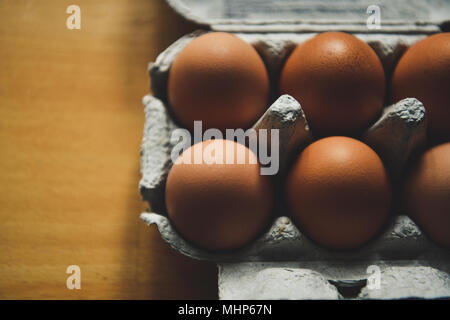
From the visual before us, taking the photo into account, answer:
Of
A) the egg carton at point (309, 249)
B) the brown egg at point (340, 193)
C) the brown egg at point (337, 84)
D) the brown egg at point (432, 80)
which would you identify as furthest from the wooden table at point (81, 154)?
the brown egg at point (432, 80)

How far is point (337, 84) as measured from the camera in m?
0.80

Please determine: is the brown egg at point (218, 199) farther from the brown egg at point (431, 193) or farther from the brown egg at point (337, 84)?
the brown egg at point (431, 193)

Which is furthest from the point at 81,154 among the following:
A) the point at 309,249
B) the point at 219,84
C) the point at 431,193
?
the point at 431,193

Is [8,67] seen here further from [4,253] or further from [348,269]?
[348,269]

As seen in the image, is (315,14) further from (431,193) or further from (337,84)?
(431,193)

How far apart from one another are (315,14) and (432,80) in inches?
13.8

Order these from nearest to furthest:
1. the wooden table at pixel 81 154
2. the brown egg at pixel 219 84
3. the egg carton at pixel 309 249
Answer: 1. the egg carton at pixel 309 249
2. the brown egg at pixel 219 84
3. the wooden table at pixel 81 154

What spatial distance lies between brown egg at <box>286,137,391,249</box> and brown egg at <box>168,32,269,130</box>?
17 centimetres

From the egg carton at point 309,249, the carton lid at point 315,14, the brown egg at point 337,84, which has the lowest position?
the egg carton at point 309,249

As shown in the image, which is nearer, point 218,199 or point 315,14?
point 218,199

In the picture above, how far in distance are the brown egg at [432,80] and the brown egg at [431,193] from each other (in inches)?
2.4

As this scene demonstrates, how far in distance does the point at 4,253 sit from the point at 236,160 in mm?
642

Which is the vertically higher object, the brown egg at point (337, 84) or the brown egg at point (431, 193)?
the brown egg at point (337, 84)

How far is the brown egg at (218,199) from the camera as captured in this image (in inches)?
28.2
